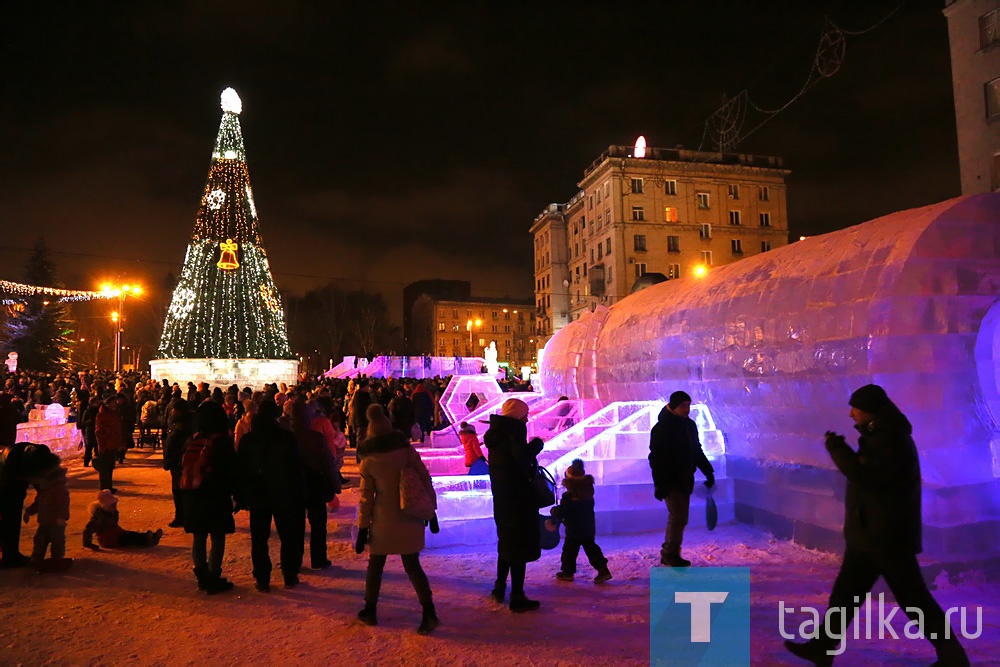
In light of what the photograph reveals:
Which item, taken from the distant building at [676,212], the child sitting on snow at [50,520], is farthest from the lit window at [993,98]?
the distant building at [676,212]

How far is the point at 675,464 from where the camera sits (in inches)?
234

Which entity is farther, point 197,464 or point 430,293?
point 430,293

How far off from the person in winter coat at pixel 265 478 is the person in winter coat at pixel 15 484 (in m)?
2.39

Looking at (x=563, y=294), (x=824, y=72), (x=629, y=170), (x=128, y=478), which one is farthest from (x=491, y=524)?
(x=563, y=294)

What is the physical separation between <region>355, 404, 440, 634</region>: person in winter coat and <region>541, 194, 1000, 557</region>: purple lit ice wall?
4176 millimetres

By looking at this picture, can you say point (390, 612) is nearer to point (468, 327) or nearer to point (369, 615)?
point (369, 615)

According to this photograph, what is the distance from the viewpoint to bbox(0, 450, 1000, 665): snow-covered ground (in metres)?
4.37

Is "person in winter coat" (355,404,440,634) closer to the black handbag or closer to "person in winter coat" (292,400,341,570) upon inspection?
the black handbag

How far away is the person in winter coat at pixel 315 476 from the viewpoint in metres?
6.46

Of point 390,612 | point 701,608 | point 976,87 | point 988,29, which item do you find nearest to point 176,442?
point 390,612

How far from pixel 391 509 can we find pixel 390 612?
3.41 feet

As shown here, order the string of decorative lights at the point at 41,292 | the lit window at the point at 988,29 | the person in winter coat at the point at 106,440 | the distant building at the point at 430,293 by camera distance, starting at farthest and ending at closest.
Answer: the distant building at the point at 430,293, the string of decorative lights at the point at 41,292, the lit window at the point at 988,29, the person in winter coat at the point at 106,440

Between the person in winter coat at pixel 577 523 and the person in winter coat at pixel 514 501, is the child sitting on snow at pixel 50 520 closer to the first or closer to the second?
the person in winter coat at pixel 514 501

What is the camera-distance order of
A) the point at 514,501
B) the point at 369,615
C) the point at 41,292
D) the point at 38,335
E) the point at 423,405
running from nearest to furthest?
1. the point at 369,615
2. the point at 514,501
3. the point at 423,405
4. the point at 41,292
5. the point at 38,335
